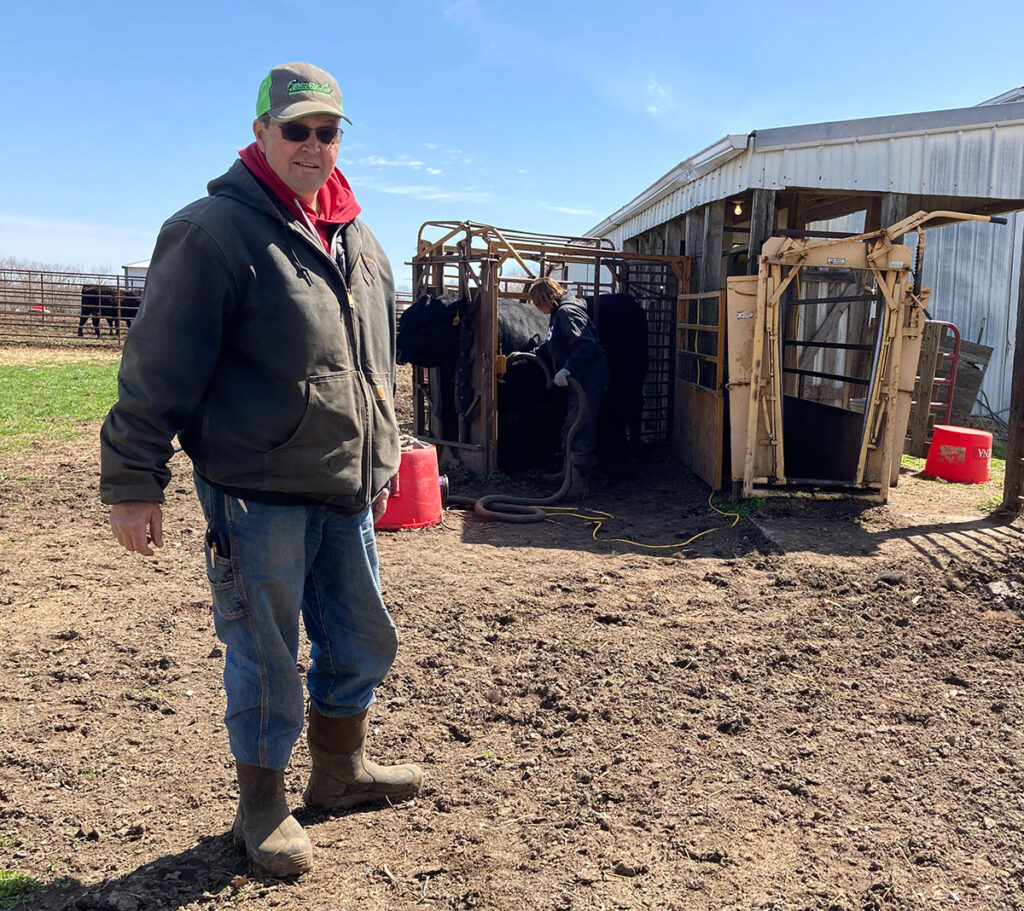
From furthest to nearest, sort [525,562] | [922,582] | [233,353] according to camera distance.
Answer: [525,562] → [922,582] → [233,353]

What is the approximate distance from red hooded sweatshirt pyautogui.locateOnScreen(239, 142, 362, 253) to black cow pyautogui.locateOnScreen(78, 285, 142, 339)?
69.2ft

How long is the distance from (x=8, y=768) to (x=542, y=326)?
688 cm

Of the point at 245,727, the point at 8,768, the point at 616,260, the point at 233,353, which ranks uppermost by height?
the point at 616,260

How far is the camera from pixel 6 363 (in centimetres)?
1730

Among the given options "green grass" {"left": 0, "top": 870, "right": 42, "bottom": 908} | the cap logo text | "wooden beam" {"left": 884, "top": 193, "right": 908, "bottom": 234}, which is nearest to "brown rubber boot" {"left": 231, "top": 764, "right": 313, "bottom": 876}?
"green grass" {"left": 0, "top": 870, "right": 42, "bottom": 908}

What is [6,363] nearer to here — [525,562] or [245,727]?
[525,562]

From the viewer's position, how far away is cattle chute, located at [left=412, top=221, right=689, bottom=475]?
827cm

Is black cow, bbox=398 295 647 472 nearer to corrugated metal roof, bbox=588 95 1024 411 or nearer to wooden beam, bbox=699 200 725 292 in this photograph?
wooden beam, bbox=699 200 725 292

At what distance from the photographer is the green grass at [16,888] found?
7.56 feet

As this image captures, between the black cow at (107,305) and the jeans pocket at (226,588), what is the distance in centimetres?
2142

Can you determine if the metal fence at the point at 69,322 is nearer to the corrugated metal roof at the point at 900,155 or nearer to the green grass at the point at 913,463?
the corrugated metal roof at the point at 900,155

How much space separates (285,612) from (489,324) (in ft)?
20.0

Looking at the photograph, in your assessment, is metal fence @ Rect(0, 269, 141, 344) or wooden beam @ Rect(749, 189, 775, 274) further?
metal fence @ Rect(0, 269, 141, 344)

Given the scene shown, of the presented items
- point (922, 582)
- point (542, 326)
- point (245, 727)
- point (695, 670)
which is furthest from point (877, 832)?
point (542, 326)
